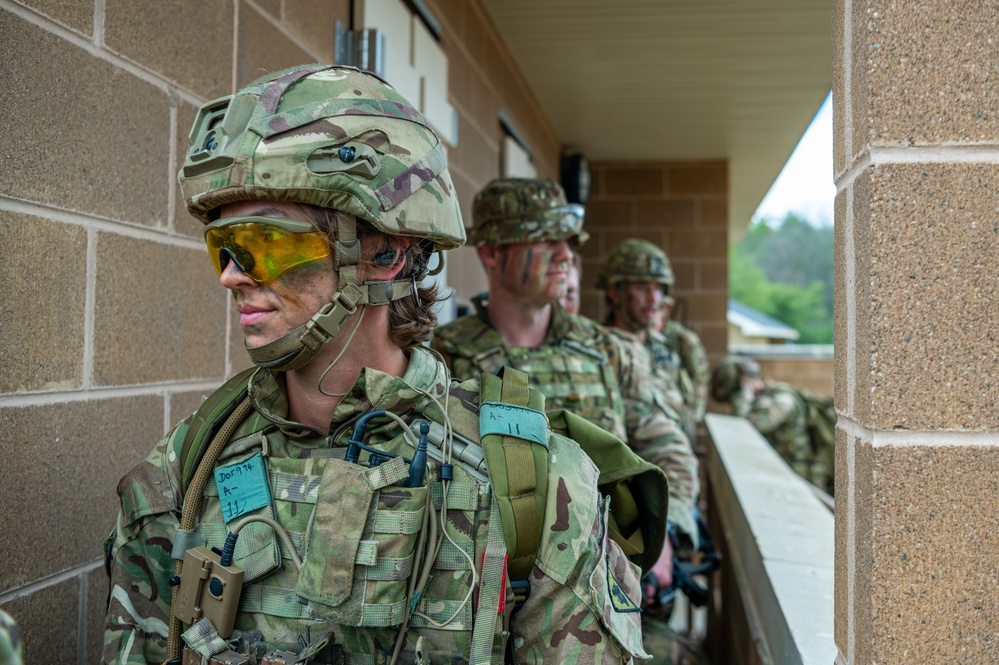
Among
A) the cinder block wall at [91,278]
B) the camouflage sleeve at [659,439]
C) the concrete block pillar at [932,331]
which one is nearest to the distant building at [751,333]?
the camouflage sleeve at [659,439]

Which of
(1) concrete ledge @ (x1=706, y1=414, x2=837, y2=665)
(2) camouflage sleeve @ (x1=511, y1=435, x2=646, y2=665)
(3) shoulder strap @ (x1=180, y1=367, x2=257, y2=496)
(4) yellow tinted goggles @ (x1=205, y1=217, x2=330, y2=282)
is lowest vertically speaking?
(1) concrete ledge @ (x1=706, y1=414, x2=837, y2=665)

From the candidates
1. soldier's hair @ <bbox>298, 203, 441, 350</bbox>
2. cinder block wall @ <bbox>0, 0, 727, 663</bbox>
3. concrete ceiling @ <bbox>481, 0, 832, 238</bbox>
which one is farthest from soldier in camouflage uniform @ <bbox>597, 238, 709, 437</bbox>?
soldier's hair @ <bbox>298, 203, 441, 350</bbox>

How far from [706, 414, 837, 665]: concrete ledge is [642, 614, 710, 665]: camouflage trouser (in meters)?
0.27

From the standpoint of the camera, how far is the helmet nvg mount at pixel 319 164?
157cm

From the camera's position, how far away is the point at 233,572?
154 centimetres

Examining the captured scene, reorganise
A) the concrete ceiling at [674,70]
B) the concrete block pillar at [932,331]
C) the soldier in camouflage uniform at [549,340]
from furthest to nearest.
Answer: the concrete ceiling at [674,70], the soldier in camouflage uniform at [549,340], the concrete block pillar at [932,331]

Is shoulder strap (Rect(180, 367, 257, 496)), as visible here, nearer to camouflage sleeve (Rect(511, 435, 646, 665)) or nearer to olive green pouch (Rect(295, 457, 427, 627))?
olive green pouch (Rect(295, 457, 427, 627))

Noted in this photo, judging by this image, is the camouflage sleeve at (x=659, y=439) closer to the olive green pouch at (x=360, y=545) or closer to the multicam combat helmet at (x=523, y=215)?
the multicam combat helmet at (x=523, y=215)

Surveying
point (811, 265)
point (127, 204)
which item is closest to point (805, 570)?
point (127, 204)

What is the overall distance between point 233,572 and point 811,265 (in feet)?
240

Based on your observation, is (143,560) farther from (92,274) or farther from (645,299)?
(645,299)

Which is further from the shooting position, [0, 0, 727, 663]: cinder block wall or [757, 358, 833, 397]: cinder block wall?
[757, 358, 833, 397]: cinder block wall

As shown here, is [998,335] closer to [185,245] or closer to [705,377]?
[185,245]

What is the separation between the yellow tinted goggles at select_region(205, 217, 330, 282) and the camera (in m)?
1.56
